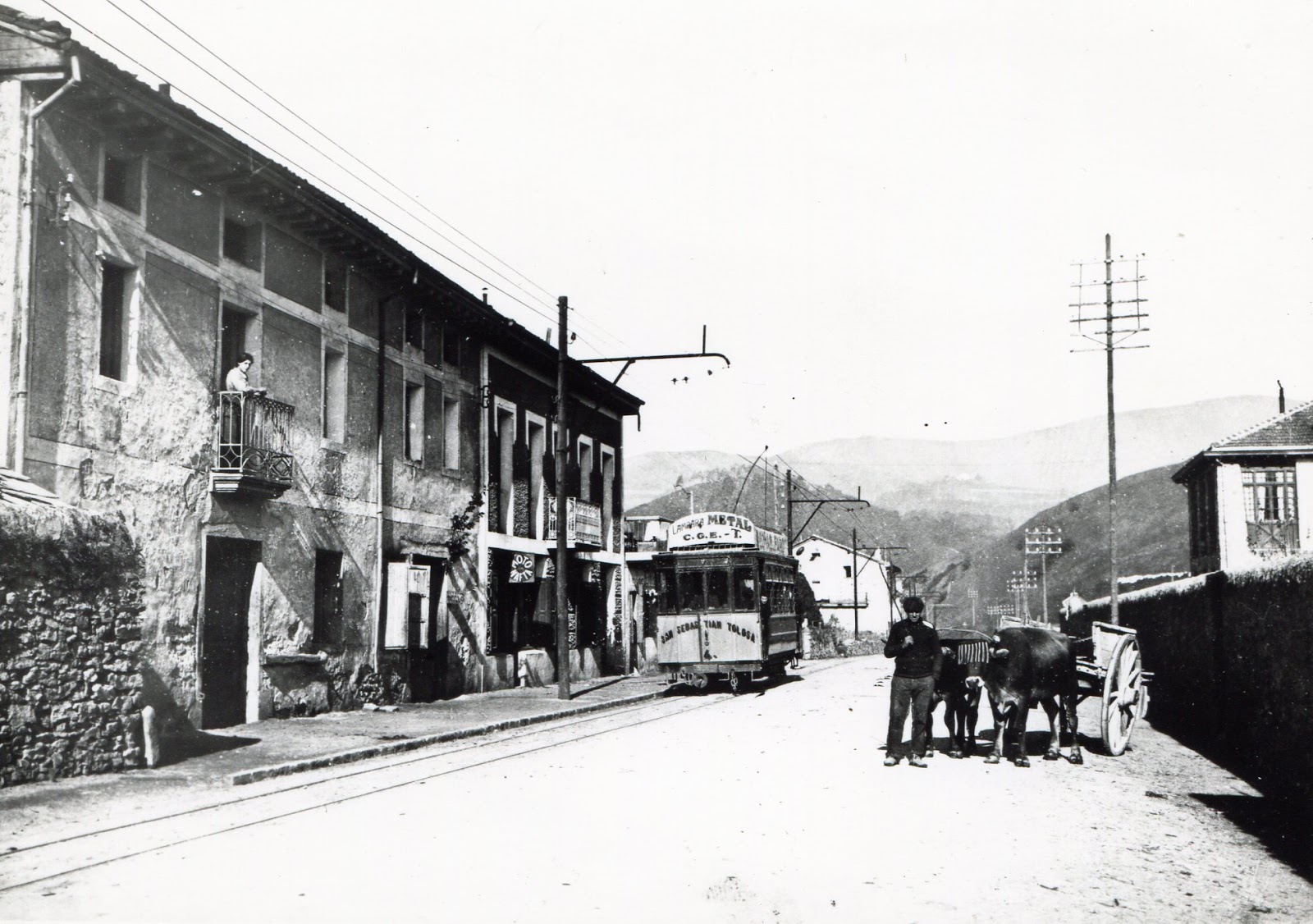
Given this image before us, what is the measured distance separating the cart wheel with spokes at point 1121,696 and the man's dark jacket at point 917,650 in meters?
2.55

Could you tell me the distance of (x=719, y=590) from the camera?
2300 cm

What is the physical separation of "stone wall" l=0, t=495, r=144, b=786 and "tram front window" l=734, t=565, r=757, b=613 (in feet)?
43.7

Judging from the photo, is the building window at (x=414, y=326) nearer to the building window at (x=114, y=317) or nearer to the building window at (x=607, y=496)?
the building window at (x=114, y=317)

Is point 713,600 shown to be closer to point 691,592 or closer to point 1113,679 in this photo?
point 691,592

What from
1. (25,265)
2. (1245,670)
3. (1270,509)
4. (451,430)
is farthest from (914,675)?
(1270,509)

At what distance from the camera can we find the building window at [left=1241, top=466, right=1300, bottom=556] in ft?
142

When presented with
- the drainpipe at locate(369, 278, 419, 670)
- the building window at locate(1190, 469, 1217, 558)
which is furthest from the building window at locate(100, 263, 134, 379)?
the building window at locate(1190, 469, 1217, 558)

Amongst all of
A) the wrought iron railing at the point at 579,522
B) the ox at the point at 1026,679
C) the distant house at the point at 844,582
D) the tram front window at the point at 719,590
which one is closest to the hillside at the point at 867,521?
the distant house at the point at 844,582

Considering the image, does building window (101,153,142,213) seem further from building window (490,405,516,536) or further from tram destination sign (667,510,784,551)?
tram destination sign (667,510,784,551)

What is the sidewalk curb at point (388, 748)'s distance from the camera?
11.0 metres

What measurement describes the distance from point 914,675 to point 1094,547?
117266 mm

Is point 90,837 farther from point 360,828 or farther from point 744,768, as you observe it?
point 744,768

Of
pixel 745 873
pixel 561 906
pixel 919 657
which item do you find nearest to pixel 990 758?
pixel 919 657

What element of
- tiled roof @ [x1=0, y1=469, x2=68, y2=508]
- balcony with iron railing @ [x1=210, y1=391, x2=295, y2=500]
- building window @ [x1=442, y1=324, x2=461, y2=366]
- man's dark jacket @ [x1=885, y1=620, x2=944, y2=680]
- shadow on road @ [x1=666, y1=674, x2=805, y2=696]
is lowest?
shadow on road @ [x1=666, y1=674, x2=805, y2=696]
